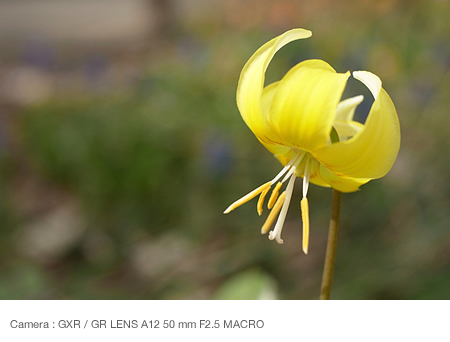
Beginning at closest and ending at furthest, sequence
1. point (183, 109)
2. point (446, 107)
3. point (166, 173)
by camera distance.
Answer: point (446, 107) < point (166, 173) < point (183, 109)

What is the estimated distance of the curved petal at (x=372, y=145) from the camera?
430 mm

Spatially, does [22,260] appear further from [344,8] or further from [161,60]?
[344,8]

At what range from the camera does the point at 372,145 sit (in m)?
0.45

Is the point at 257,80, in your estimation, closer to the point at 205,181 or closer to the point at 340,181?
the point at 340,181

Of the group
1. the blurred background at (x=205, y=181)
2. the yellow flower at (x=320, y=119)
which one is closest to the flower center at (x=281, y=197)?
the yellow flower at (x=320, y=119)

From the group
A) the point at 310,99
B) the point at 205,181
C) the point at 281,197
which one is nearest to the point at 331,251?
the point at 281,197

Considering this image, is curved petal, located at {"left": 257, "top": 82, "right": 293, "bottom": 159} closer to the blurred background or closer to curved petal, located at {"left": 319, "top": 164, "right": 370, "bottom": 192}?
curved petal, located at {"left": 319, "top": 164, "right": 370, "bottom": 192}

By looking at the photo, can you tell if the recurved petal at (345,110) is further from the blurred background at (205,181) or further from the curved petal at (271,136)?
the blurred background at (205,181)

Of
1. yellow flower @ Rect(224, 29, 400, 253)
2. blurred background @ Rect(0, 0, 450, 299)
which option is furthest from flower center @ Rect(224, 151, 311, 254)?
blurred background @ Rect(0, 0, 450, 299)

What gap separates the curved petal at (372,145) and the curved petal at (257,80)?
8 cm

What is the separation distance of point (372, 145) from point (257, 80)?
0.51 feet

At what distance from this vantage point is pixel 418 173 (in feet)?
5.69

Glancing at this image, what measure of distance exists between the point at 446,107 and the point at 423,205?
50 cm
